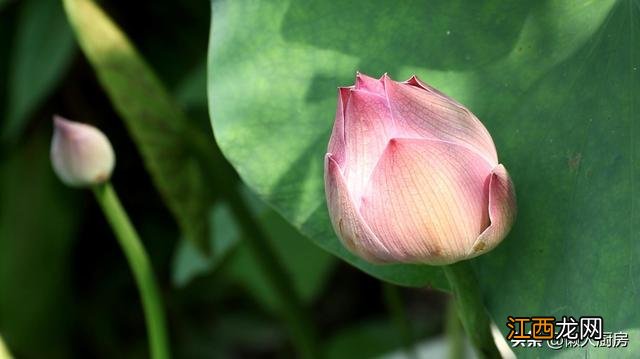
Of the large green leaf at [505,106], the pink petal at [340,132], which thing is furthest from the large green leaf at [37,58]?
the pink petal at [340,132]

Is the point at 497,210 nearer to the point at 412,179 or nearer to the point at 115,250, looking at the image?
the point at 412,179

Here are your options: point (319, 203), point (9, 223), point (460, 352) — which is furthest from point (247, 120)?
point (9, 223)

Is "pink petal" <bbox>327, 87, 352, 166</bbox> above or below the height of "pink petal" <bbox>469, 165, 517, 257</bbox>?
above

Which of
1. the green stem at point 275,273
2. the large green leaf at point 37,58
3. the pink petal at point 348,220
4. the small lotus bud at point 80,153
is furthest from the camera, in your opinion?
the large green leaf at point 37,58

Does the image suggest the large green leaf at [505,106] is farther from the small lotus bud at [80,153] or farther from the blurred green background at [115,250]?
the blurred green background at [115,250]

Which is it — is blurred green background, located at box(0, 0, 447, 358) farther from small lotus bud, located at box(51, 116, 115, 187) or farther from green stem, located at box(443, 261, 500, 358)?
green stem, located at box(443, 261, 500, 358)

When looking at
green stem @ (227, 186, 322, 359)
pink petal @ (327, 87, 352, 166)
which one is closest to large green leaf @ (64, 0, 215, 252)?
green stem @ (227, 186, 322, 359)

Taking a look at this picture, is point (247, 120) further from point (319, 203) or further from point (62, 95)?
point (62, 95)
